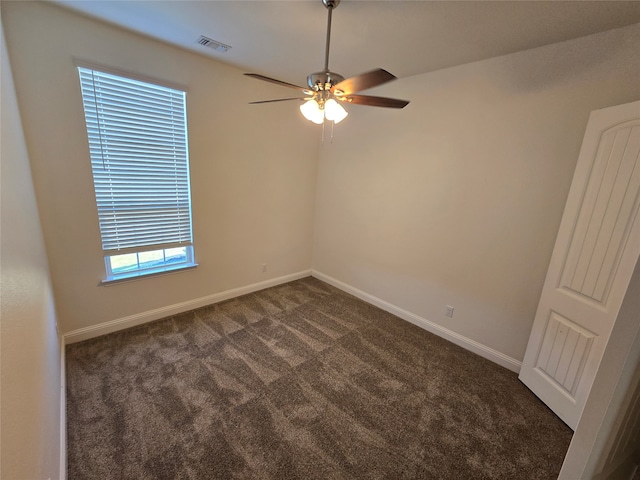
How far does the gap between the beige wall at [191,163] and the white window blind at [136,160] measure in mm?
89

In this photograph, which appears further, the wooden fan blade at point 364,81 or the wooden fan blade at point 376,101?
the wooden fan blade at point 376,101

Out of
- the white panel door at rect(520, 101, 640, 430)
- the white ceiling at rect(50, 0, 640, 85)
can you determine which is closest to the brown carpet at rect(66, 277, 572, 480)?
the white panel door at rect(520, 101, 640, 430)

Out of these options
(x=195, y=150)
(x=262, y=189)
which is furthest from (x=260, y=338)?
(x=195, y=150)

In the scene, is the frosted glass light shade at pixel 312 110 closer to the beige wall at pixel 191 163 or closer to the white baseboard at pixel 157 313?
the beige wall at pixel 191 163

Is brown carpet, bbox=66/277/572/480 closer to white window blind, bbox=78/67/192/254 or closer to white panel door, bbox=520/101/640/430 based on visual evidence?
white panel door, bbox=520/101/640/430

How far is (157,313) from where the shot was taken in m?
2.97

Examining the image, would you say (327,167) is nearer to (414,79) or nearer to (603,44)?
Result: (414,79)

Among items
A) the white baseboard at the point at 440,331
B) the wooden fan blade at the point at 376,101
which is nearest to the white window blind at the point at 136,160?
the wooden fan blade at the point at 376,101

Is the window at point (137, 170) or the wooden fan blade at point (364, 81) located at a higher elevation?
the wooden fan blade at point (364, 81)

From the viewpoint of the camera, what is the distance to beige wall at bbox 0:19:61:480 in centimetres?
76

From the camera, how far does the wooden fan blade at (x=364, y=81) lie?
136 cm

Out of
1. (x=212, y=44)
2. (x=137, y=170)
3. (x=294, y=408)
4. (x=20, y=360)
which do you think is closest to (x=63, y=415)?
(x=20, y=360)

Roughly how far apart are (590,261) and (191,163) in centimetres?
350

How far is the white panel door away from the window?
3.40 m
